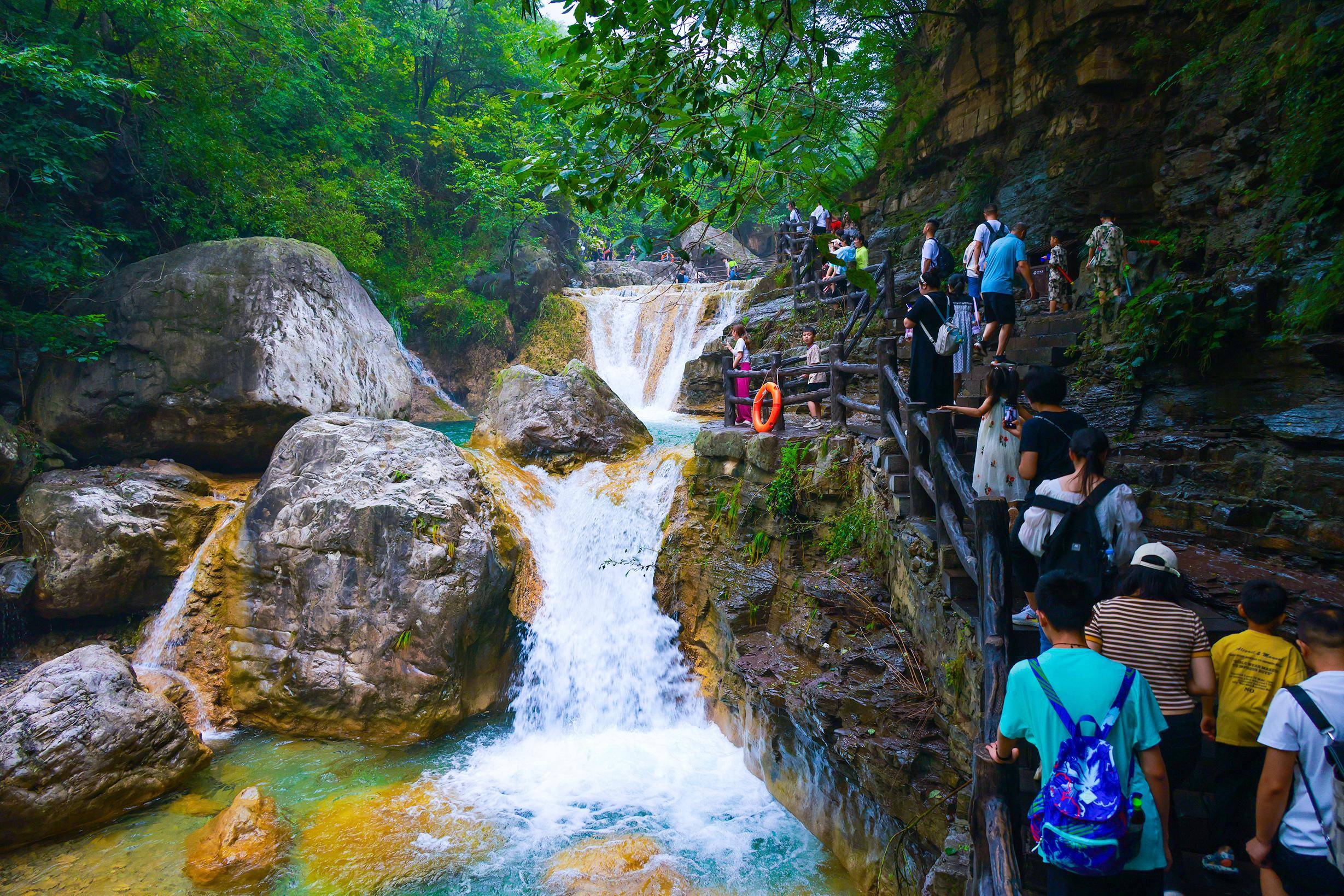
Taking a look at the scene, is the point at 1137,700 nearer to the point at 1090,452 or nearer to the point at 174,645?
the point at 1090,452

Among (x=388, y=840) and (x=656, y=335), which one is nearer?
(x=388, y=840)

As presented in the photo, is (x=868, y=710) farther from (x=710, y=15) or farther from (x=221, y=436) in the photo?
(x=221, y=436)

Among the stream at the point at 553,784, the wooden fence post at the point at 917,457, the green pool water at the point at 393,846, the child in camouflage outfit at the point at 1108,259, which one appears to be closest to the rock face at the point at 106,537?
the stream at the point at 553,784

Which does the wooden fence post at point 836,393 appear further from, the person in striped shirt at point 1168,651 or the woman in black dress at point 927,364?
the person in striped shirt at point 1168,651

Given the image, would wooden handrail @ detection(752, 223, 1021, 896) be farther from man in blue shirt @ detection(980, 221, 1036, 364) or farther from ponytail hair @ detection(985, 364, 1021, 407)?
man in blue shirt @ detection(980, 221, 1036, 364)

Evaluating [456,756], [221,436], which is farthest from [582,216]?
[456,756]

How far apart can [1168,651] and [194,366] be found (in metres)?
11.2

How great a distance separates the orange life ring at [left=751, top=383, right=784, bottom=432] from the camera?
8125mm

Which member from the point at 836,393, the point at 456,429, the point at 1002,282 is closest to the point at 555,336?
the point at 456,429

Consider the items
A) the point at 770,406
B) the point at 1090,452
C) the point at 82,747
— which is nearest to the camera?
the point at 1090,452

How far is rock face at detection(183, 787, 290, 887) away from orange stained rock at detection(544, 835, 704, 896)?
2476 millimetres

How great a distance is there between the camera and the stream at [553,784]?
17.9 ft

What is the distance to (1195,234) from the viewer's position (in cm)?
686

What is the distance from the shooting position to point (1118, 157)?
31.7ft
